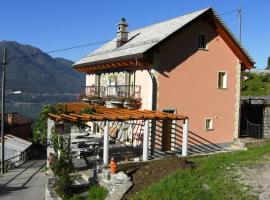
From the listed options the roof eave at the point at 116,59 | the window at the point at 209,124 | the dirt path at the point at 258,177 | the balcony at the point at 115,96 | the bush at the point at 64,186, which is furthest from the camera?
the window at the point at 209,124

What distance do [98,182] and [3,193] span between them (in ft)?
22.8

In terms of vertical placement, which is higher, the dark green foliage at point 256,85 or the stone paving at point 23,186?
the dark green foliage at point 256,85

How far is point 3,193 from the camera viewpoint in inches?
821

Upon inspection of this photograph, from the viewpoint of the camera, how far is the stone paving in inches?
789

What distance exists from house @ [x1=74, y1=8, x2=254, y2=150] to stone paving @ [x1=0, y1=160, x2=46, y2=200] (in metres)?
6.61

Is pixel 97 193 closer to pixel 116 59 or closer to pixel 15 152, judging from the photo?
pixel 116 59

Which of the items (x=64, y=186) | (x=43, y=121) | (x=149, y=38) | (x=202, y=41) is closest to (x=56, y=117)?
(x=64, y=186)

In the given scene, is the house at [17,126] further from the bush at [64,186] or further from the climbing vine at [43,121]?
the bush at [64,186]

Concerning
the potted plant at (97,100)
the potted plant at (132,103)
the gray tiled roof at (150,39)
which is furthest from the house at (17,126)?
the potted plant at (132,103)

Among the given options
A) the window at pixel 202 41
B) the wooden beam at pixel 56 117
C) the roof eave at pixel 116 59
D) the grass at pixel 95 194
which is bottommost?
the grass at pixel 95 194

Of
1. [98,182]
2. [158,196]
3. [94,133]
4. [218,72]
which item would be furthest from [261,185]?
[94,133]

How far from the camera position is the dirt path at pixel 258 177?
12922 millimetres

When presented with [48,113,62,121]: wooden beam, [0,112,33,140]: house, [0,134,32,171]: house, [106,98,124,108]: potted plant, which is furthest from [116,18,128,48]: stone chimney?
[0,112,33,140]: house

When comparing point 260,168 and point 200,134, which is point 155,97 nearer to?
point 200,134
